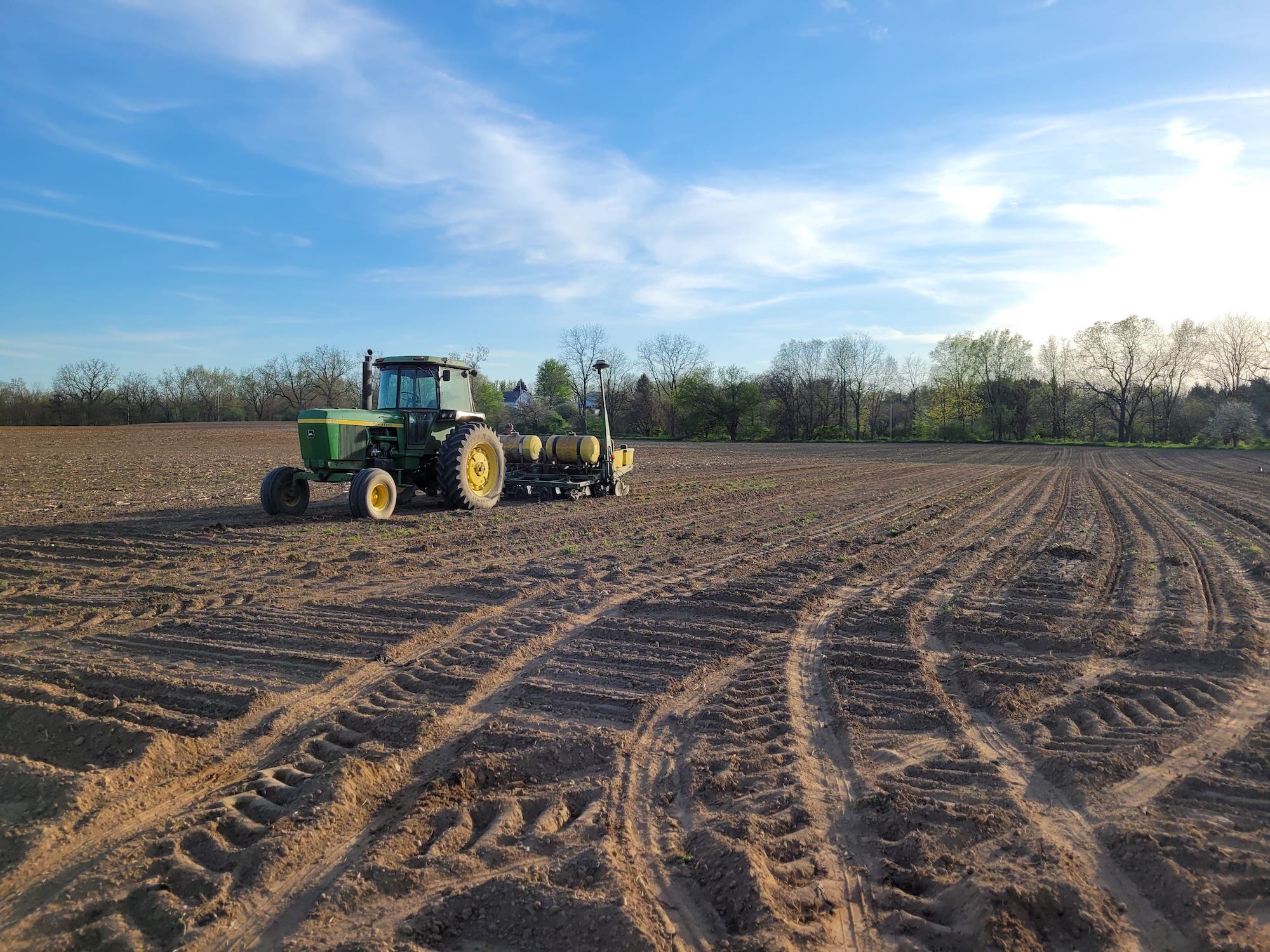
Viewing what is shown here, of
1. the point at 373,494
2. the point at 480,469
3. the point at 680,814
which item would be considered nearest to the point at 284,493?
the point at 373,494

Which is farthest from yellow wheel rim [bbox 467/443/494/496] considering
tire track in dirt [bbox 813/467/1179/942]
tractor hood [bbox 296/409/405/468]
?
tire track in dirt [bbox 813/467/1179/942]

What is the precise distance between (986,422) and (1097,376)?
33.7 ft

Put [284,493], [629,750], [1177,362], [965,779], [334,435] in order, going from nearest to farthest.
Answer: [965,779]
[629,750]
[334,435]
[284,493]
[1177,362]

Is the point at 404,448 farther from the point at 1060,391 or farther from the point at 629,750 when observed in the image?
the point at 1060,391

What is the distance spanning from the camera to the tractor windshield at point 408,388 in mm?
12812

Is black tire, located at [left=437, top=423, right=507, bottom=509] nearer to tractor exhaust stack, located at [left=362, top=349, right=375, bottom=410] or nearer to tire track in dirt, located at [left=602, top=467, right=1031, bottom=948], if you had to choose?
tractor exhaust stack, located at [left=362, top=349, right=375, bottom=410]

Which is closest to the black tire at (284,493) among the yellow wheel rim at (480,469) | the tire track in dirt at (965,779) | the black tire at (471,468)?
the black tire at (471,468)

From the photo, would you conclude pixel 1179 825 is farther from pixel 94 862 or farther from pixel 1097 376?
pixel 1097 376

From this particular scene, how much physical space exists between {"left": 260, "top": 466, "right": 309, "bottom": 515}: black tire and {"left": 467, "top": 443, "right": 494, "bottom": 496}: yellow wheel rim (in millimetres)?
2660

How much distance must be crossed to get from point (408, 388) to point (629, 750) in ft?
33.2

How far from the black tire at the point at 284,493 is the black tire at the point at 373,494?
1.18 metres

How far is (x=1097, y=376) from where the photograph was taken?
6219cm

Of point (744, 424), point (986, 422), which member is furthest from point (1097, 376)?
point (744, 424)

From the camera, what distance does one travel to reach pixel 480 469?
13.2m
